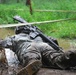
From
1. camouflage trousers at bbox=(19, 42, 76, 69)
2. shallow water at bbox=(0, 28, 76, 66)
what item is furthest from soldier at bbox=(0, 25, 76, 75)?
shallow water at bbox=(0, 28, 76, 66)

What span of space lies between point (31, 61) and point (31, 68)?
165 millimetres

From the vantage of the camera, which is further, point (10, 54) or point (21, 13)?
point (21, 13)

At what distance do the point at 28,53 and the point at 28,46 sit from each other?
317mm

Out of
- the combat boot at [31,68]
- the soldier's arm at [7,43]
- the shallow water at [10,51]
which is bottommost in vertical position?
the shallow water at [10,51]

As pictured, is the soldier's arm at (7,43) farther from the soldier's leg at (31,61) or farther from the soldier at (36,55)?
the soldier's leg at (31,61)

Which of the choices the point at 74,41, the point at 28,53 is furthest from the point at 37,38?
the point at 74,41

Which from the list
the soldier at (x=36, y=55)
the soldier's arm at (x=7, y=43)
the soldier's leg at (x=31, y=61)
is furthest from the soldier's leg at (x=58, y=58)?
the soldier's arm at (x=7, y=43)

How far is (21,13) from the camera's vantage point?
13922 mm

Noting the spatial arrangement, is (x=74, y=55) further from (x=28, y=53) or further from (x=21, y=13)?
(x=21, y=13)

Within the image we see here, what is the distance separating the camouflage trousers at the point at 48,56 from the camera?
4.33 metres

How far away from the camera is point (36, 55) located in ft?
14.5

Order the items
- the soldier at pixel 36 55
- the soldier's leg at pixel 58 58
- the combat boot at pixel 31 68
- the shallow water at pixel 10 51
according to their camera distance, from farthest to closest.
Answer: the shallow water at pixel 10 51 → the soldier's leg at pixel 58 58 → the soldier at pixel 36 55 → the combat boot at pixel 31 68

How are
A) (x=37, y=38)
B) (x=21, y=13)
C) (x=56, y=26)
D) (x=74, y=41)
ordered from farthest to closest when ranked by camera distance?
(x=21, y=13), (x=56, y=26), (x=74, y=41), (x=37, y=38)

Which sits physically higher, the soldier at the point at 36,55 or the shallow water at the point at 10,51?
the soldier at the point at 36,55
